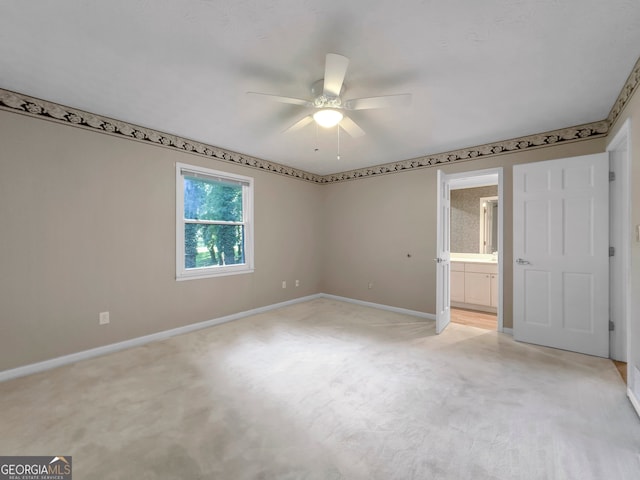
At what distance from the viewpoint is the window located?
11.9ft

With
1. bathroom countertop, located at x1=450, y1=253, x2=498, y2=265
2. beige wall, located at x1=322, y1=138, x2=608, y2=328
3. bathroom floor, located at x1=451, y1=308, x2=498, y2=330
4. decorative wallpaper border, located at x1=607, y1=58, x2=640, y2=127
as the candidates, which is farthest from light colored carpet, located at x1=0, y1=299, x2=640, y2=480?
decorative wallpaper border, located at x1=607, y1=58, x2=640, y2=127

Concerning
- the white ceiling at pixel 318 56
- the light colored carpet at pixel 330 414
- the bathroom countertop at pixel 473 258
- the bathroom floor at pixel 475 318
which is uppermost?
the white ceiling at pixel 318 56

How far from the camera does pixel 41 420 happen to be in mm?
1889

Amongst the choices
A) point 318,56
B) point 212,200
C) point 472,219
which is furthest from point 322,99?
point 472,219

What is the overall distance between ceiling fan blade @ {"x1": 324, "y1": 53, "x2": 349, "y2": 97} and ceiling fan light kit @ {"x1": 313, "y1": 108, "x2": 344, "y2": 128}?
8.6 inches

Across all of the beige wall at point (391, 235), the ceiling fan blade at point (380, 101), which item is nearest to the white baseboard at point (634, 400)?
the beige wall at point (391, 235)

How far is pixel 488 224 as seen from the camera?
5074 millimetres

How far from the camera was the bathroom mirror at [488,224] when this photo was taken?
5.01m

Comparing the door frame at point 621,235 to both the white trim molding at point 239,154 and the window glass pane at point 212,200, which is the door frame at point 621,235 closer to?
the white trim molding at point 239,154

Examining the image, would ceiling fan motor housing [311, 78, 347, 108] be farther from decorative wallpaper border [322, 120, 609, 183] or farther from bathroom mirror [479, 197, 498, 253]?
bathroom mirror [479, 197, 498, 253]

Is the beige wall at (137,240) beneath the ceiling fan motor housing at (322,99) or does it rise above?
beneath

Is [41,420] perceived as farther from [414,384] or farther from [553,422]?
[553,422]

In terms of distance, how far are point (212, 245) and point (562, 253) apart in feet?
14.2

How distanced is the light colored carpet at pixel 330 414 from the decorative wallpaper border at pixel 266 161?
7.82 ft
